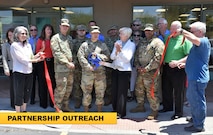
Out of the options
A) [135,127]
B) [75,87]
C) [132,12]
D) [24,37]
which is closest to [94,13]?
[132,12]

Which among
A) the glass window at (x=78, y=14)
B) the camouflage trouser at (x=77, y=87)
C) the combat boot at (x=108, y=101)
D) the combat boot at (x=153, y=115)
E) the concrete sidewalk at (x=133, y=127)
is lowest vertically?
the concrete sidewalk at (x=133, y=127)

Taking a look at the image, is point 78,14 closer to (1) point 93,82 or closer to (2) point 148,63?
(1) point 93,82

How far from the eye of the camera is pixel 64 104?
6.39 meters

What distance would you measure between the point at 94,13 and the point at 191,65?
21.1 ft

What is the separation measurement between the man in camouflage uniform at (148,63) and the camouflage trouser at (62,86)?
4.52ft

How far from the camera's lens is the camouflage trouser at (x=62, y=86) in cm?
606

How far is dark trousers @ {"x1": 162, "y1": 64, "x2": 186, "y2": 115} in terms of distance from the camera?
18.8 ft

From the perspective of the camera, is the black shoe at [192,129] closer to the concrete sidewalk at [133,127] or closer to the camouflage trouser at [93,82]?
the concrete sidewalk at [133,127]

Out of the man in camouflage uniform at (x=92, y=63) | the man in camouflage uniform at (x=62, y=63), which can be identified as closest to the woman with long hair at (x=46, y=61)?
the man in camouflage uniform at (x=62, y=63)

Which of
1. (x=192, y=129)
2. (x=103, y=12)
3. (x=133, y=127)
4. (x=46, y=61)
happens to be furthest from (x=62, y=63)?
(x=103, y=12)

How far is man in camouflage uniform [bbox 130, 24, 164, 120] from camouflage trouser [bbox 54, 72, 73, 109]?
138 centimetres

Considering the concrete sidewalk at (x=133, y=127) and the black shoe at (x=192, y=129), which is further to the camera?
the concrete sidewalk at (x=133, y=127)

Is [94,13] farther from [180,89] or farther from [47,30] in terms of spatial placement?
[180,89]

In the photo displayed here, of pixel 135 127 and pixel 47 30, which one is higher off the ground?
pixel 47 30
